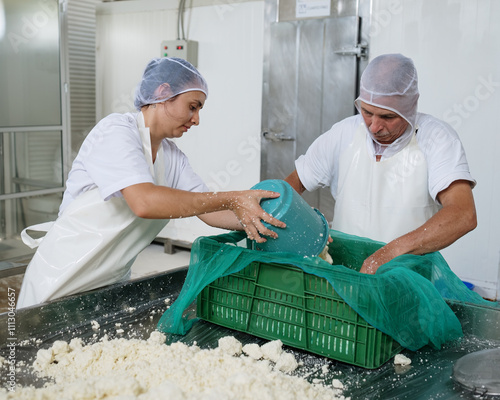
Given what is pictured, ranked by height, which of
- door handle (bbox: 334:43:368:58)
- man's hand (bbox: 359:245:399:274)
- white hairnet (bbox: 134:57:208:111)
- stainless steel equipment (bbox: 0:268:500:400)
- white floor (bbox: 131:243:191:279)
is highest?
door handle (bbox: 334:43:368:58)

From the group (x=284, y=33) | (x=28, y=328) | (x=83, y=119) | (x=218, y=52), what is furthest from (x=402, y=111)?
(x=83, y=119)

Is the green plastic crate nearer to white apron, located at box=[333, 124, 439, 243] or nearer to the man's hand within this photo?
the man's hand

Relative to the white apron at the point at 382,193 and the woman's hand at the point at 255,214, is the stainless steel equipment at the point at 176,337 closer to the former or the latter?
the woman's hand at the point at 255,214

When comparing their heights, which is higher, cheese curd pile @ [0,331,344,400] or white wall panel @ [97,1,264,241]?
white wall panel @ [97,1,264,241]

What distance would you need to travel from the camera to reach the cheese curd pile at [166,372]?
3.79ft

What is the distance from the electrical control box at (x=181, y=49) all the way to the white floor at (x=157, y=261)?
1.69 metres

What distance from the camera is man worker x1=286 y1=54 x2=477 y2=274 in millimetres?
1800

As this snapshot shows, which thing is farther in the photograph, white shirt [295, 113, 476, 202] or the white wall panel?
the white wall panel

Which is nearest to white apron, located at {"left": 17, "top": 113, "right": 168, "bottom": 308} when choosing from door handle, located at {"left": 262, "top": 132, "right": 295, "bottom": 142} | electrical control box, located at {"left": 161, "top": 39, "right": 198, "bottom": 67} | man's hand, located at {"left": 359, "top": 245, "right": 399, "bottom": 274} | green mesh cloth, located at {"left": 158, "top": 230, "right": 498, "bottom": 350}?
green mesh cloth, located at {"left": 158, "top": 230, "right": 498, "bottom": 350}

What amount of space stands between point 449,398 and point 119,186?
3.24 feet

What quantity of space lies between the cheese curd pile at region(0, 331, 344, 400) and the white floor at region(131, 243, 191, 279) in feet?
10.2

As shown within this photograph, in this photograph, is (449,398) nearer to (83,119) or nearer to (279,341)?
(279,341)

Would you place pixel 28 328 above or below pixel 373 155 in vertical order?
below

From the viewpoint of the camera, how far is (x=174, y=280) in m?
1.91
